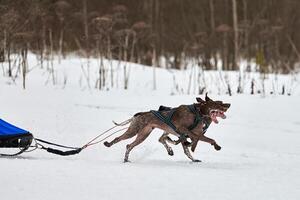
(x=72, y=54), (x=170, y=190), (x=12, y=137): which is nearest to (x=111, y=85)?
(x=72, y=54)

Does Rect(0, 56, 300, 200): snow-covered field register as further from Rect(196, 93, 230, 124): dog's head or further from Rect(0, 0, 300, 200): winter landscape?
Rect(196, 93, 230, 124): dog's head

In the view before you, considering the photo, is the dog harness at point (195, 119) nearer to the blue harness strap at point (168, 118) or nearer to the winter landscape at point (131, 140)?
the blue harness strap at point (168, 118)

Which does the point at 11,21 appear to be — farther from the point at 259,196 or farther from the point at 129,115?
the point at 259,196

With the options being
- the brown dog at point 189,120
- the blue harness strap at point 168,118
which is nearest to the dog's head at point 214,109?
the brown dog at point 189,120

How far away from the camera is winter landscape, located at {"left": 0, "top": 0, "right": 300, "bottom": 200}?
15.0 ft

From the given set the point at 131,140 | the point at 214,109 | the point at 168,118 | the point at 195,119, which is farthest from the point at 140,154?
the point at 214,109

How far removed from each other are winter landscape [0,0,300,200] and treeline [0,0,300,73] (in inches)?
10.4

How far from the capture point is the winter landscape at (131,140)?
4.56 m

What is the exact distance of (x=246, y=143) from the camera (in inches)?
325

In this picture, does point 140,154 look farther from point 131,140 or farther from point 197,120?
point 197,120

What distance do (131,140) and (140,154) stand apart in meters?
1.14

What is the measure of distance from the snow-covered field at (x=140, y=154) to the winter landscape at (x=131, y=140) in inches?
0.4

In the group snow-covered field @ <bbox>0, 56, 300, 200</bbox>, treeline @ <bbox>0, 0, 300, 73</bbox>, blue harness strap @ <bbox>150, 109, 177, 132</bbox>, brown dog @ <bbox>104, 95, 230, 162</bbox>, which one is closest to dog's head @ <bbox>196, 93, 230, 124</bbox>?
brown dog @ <bbox>104, 95, 230, 162</bbox>

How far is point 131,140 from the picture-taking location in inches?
331
